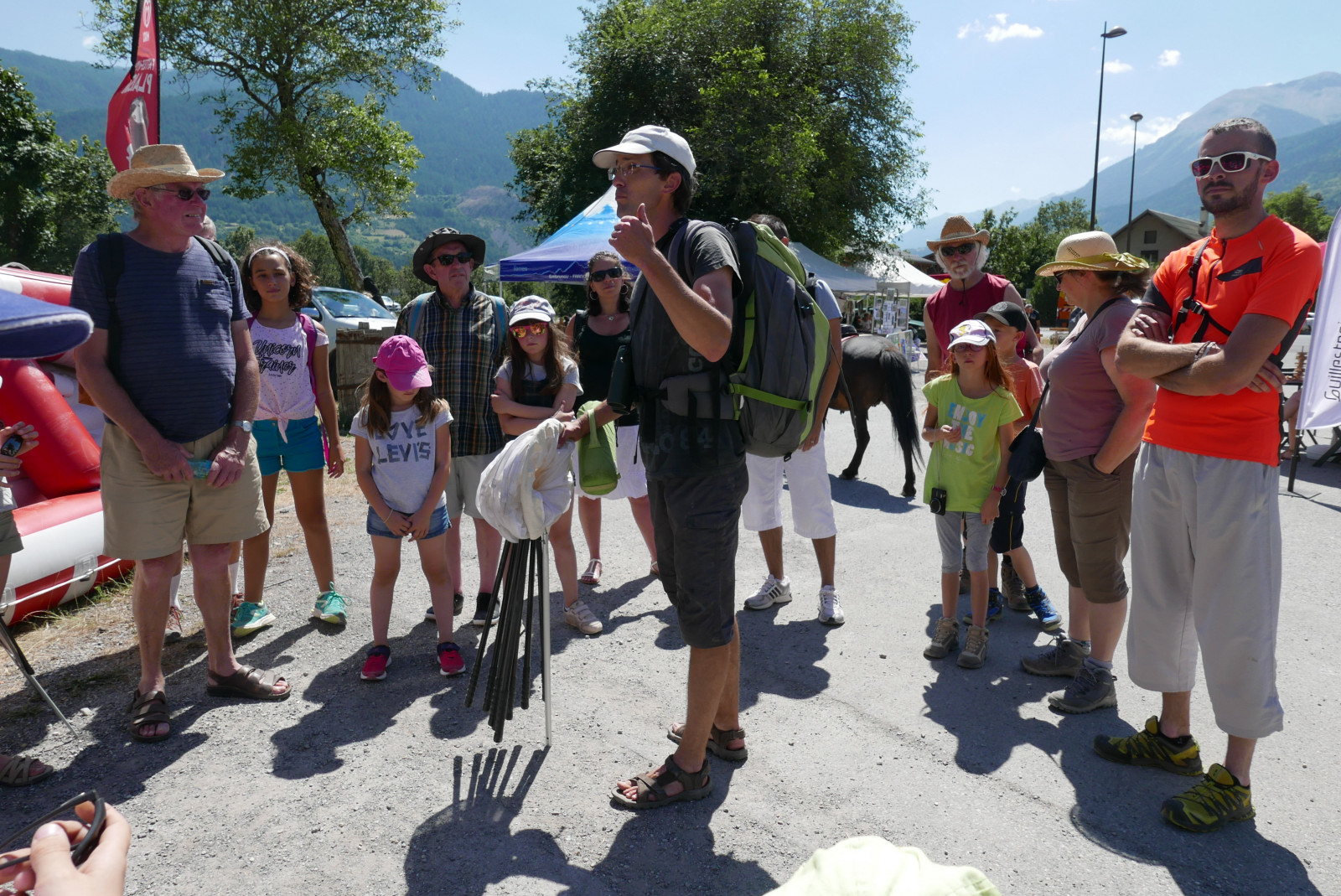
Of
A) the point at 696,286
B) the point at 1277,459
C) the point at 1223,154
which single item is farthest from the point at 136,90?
the point at 1277,459

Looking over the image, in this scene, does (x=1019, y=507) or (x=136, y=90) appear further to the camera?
(x=136, y=90)

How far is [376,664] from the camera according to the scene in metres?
3.69

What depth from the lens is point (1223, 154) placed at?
2.46 meters

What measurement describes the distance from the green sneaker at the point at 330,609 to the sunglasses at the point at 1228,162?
4226 mm

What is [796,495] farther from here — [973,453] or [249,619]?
A: [249,619]

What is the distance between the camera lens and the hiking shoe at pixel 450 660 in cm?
368

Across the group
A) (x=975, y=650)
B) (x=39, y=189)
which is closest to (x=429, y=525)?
(x=975, y=650)

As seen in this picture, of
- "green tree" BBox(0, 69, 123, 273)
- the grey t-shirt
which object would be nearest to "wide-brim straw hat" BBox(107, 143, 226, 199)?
the grey t-shirt

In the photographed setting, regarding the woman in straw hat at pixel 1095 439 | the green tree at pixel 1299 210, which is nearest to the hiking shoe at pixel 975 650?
the woman in straw hat at pixel 1095 439

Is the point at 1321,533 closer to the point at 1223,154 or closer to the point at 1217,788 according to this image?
the point at 1217,788

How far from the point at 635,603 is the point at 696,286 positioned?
274 cm

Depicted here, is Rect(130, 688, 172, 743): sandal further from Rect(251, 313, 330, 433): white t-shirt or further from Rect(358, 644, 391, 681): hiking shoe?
Rect(251, 313, 330, 433): white t-shirt

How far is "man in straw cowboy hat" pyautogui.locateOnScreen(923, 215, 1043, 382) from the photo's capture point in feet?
15.2

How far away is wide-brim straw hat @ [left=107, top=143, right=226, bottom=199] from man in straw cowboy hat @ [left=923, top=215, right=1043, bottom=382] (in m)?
3.68
